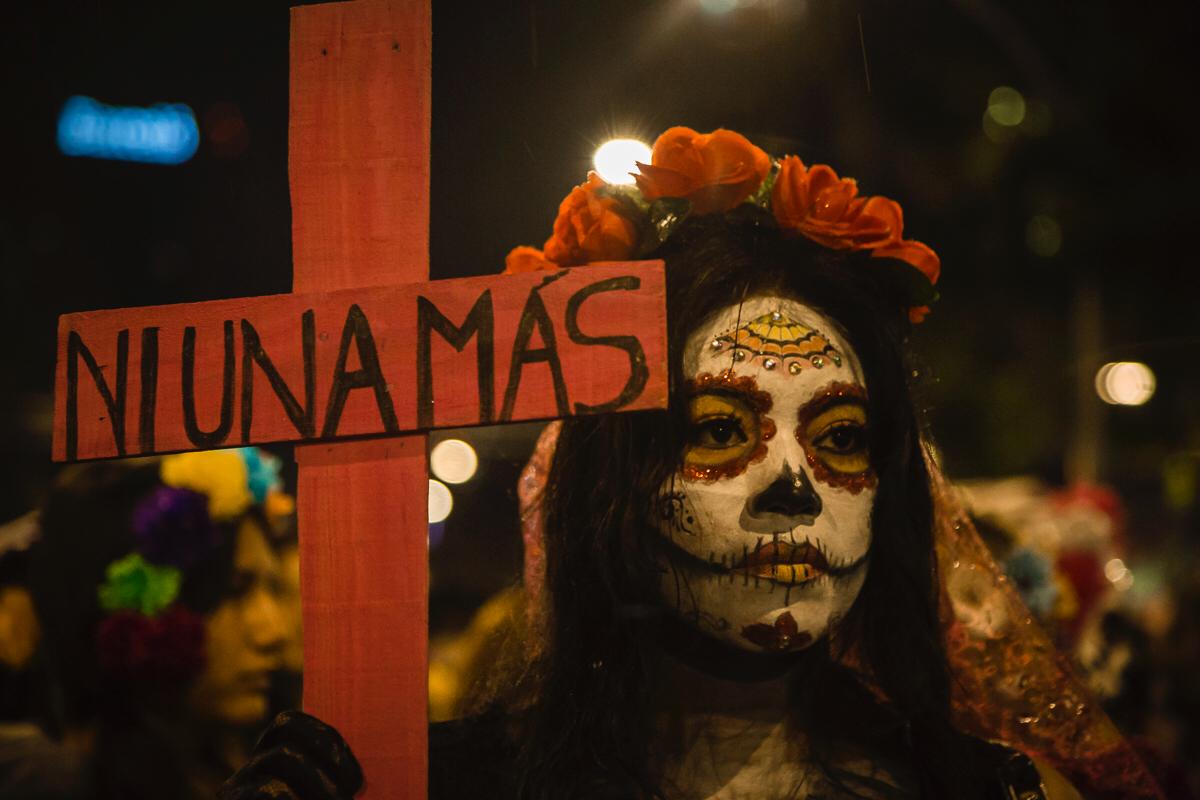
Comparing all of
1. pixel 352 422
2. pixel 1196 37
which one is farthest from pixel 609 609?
pixel 1196 37

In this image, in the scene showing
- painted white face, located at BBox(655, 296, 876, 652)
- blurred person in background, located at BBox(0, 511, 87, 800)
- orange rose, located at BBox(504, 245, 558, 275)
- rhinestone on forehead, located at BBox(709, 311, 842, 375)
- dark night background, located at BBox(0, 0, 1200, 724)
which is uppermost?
dark night background, located at BBox(0, 0, 1200, 724)

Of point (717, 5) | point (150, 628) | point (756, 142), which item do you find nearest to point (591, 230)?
point (756, 142)

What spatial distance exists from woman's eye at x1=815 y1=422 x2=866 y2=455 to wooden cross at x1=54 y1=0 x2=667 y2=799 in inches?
14.4

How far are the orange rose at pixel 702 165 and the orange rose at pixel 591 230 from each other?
3.1 inches

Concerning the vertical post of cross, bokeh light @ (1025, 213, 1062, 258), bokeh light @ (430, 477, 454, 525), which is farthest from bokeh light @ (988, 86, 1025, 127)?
the vertical post of cross

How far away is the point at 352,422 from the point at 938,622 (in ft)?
3.62

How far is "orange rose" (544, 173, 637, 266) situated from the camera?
2.01 meters

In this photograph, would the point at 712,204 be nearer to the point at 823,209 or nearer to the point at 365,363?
the point at 823,209

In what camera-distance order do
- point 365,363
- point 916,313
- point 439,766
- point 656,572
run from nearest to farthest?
point 365,363 → point 656,572 → point 439,766 → point 916,313

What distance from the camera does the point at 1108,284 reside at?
1292 centimetres

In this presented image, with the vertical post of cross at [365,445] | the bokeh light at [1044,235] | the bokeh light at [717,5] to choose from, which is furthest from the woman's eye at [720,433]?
the bokeh light at [1044,235]

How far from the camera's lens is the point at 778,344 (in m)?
1.97

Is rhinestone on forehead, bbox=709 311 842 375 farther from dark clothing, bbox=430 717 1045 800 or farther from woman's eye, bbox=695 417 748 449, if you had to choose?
dark clothing, bbox=430 717 1045 800

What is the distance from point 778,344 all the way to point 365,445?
26.7 inches
